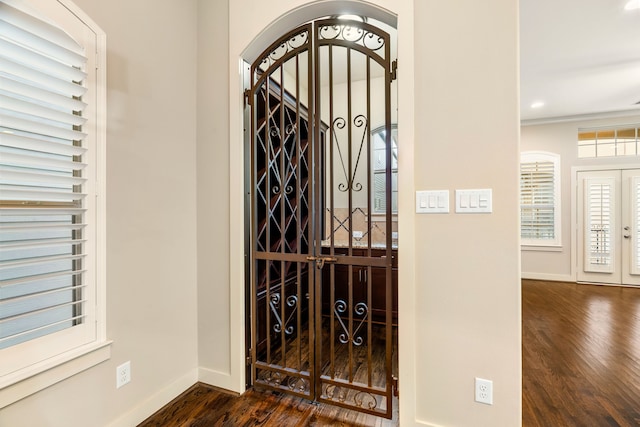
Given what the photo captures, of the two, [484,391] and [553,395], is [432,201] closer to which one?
[484,391]

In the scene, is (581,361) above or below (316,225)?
below

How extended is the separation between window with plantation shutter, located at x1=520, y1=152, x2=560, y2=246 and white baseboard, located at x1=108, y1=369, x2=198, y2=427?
5.97m

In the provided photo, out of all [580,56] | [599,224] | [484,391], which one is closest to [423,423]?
[484,391]

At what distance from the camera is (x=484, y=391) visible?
1460 mm

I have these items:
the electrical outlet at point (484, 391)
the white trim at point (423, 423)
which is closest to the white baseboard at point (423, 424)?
the white trim at point (423, 423)

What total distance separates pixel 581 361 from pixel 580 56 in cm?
320

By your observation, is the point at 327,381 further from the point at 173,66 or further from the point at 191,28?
the point at 191,28

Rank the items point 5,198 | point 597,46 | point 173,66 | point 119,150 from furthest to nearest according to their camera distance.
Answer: point 597,46
point 173,66
point 119,150
point 5,198

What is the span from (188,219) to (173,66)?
102 cm

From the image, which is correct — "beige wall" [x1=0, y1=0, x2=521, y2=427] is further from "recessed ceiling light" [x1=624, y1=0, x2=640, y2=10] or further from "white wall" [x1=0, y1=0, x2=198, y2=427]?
"recessed ceiling light" [x1=624, y1=0, x2=640, y2=10]

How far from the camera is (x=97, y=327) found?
148 cm

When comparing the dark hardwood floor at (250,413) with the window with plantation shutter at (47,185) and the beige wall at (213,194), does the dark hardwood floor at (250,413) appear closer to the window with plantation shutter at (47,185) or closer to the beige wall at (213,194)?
the beige wall at (213,194)

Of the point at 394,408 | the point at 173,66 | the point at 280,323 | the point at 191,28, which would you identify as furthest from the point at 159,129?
the point at 394,408

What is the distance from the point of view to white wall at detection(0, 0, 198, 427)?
1.50 metres
